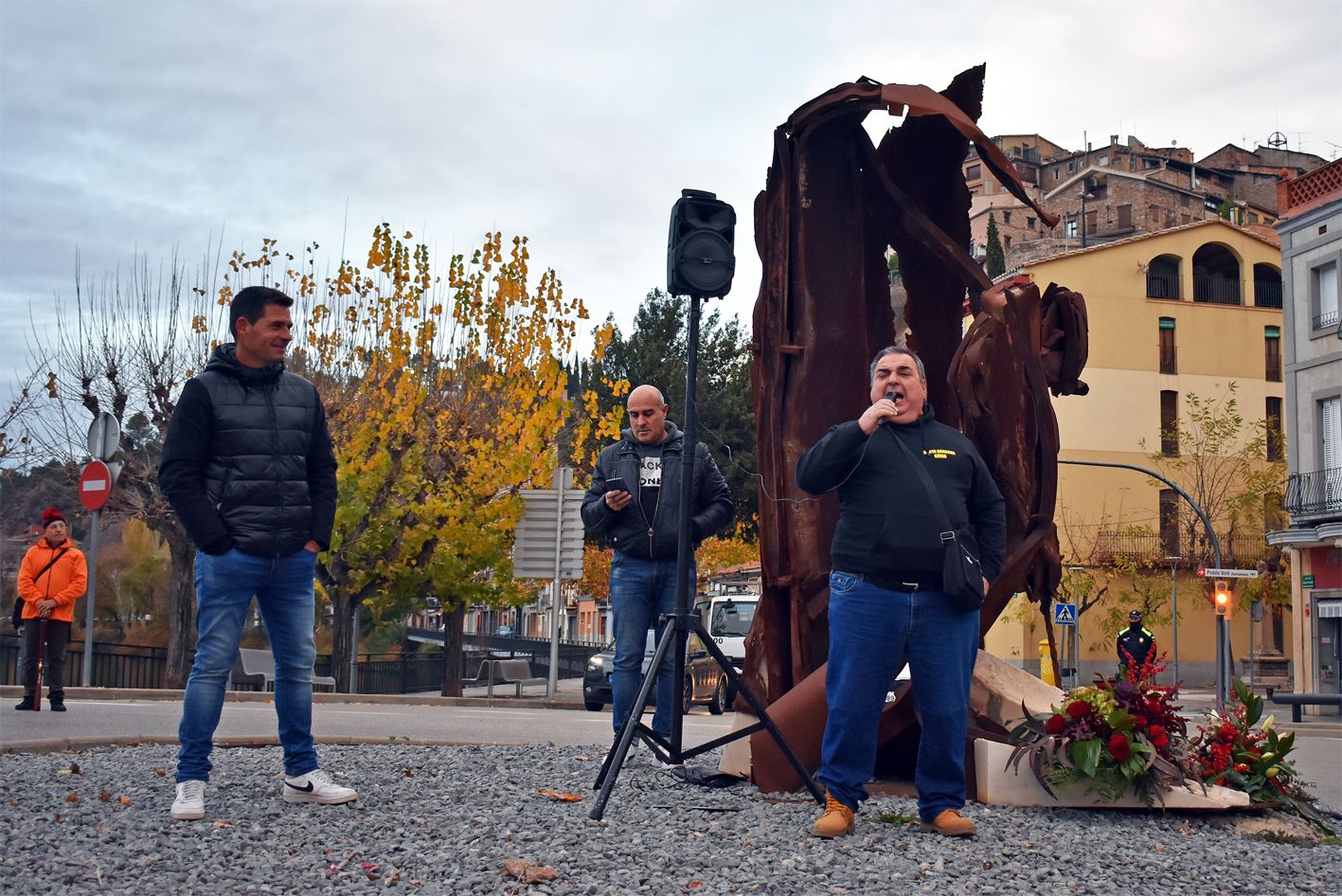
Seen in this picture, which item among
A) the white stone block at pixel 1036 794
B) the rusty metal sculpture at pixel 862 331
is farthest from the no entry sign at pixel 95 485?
the white stone block at pixel 1036 794

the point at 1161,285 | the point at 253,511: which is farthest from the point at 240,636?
the point at 1161,285

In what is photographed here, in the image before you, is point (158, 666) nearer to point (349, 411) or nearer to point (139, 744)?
point (349, 411)

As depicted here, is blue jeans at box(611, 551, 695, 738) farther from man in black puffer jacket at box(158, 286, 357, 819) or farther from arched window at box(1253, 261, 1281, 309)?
arched window at box(1253, 261, 1281, 309)

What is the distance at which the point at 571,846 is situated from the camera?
4863mm

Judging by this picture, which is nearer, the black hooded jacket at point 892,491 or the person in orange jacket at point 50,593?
the black hooded jacket at point 892,491

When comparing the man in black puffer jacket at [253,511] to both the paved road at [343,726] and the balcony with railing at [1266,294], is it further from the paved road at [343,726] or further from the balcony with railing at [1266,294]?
the balcony with railing at [1266,294]

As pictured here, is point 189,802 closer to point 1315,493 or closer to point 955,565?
point 955,565

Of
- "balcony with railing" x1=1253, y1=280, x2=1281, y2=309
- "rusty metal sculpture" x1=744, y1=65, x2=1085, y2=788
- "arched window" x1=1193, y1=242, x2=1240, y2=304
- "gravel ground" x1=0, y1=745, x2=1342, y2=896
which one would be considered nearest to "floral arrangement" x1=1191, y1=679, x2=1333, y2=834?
"gravel ground" x1=0, y1=745, x2=1342, y2=896

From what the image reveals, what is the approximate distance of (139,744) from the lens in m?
8.37

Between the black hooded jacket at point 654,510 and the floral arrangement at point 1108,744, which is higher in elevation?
the black hooded jacket at point 654,510

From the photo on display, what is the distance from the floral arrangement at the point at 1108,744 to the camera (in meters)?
5.97

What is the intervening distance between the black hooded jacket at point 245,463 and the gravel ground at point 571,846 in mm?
1076

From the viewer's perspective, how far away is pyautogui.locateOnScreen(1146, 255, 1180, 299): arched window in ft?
172

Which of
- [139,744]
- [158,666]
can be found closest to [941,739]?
[139,744]
